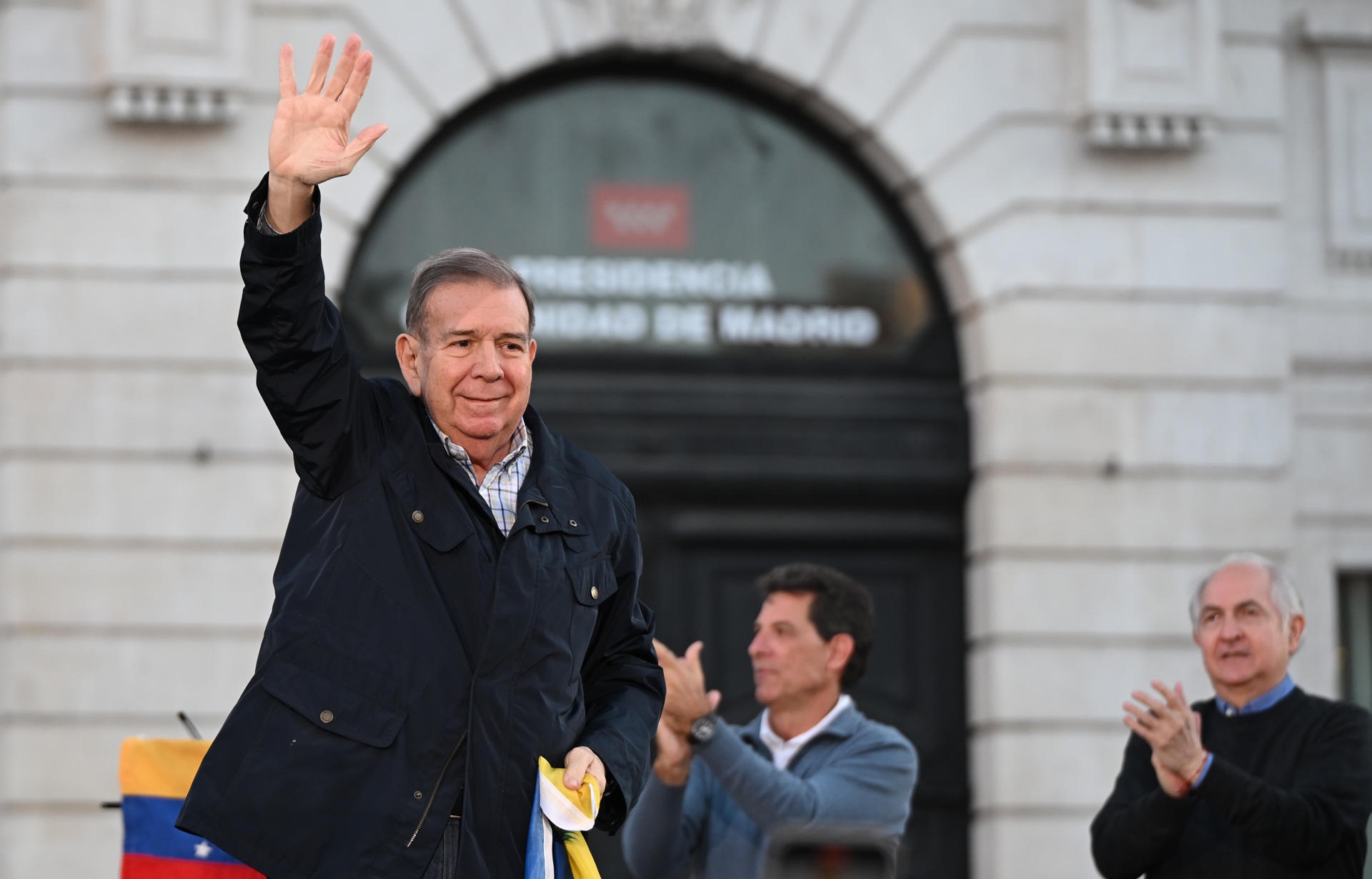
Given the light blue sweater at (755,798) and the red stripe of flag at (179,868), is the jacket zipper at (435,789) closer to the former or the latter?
the red stripe of flag at (179,868)

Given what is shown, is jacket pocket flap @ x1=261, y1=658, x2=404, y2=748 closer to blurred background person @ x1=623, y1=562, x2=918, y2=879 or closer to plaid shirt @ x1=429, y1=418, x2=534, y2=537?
plaid shirt @ x1=429, y1=418, x2=534, y2=537

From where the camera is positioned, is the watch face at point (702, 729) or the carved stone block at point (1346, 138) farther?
the carved stone block at point (1346, 138)

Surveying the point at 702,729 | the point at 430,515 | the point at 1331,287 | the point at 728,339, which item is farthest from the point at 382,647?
the point at 1331,287

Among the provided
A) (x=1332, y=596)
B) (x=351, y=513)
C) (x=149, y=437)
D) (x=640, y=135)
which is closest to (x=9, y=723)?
(x=149, y=437)

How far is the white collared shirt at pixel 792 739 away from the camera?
5.38 metres

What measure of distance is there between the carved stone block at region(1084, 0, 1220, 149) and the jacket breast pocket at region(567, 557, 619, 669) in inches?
258

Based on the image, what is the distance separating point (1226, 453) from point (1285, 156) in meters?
1.73

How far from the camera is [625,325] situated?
9.56 meters

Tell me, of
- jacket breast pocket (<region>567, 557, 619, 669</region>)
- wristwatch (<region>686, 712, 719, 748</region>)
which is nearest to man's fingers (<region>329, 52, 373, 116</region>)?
jacket breast pocket (<region>567, 557, 619, 669</region>)

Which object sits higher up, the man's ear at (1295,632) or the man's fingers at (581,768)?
the man's ear at (1295,632)

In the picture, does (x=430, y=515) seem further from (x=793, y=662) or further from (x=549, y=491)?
(x=793, y=662)

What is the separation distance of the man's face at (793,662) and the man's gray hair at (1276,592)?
3.47 feet

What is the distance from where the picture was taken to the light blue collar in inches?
208

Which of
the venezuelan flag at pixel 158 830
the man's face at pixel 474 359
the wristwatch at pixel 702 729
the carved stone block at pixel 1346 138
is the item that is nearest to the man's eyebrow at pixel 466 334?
the man's face at pixel 474 359
